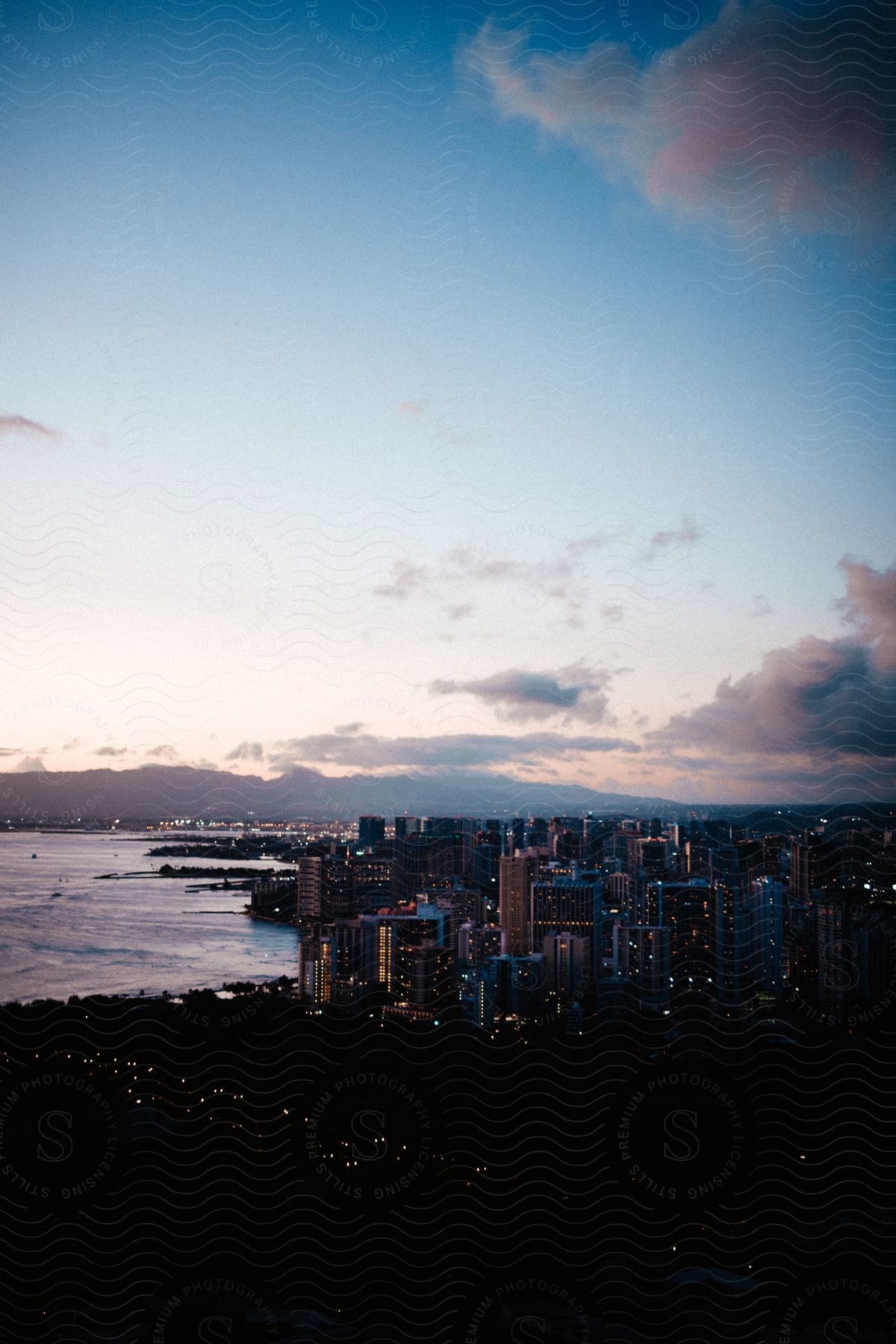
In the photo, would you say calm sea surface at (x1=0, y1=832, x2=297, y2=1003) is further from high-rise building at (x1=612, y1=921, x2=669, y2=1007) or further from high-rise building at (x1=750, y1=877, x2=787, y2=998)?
high-rise building at (x1=750, y1=877, x2=787, y2=998)

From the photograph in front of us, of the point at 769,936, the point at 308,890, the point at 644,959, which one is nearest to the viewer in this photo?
the point at 769,936

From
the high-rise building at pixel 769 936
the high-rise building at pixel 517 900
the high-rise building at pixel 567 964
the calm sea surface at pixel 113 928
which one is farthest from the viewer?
the high-rise building at pixel 517 900

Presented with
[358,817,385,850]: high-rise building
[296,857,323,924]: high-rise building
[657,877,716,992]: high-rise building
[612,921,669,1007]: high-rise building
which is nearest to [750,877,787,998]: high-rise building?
[657,877,716,992]: high-rise building

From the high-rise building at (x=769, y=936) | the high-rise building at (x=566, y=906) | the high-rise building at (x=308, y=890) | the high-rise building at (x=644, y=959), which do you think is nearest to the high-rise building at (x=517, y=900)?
the high-rise building at (x=566, y=906)

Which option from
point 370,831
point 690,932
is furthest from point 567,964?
point 370,831

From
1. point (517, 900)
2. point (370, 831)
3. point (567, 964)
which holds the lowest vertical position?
point (567, 964)

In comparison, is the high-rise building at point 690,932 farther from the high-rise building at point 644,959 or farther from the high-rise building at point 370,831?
the high-rise building at point 370,831

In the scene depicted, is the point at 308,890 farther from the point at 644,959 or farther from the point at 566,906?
the point at 644,959

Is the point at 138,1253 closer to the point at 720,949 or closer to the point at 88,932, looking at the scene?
the point at 88,932
